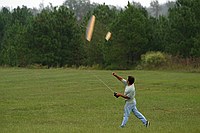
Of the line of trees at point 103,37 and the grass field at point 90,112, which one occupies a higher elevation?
the line of trees at point 103,37

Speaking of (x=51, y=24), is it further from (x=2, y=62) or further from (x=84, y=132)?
(x=84, y=132)

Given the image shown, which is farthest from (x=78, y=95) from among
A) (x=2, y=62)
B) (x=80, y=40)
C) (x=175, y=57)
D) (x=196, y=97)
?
(x=2, y=62)

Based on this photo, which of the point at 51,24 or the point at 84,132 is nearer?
the point at 84,132

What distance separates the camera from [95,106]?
2062 cm

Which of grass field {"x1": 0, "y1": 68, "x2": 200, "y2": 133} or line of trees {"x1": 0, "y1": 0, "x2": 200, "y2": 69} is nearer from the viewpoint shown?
grass field {"x1": 0, "y1": 68, "x2": 200, "y2": 133}

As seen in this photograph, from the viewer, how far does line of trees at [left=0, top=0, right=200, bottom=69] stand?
55.3 metres

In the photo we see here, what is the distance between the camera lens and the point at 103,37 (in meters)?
67.5

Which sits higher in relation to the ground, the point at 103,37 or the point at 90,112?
the point at 103,37

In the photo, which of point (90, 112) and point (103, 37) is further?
point (103, 37)

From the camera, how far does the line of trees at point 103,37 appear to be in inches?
2177

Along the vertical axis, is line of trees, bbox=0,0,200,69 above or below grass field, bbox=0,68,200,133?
above

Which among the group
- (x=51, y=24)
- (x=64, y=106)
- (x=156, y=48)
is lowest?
(x=64, y=106)

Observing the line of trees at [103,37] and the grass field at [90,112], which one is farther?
the line of trees at [103,37]

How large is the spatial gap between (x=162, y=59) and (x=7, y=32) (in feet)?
122
